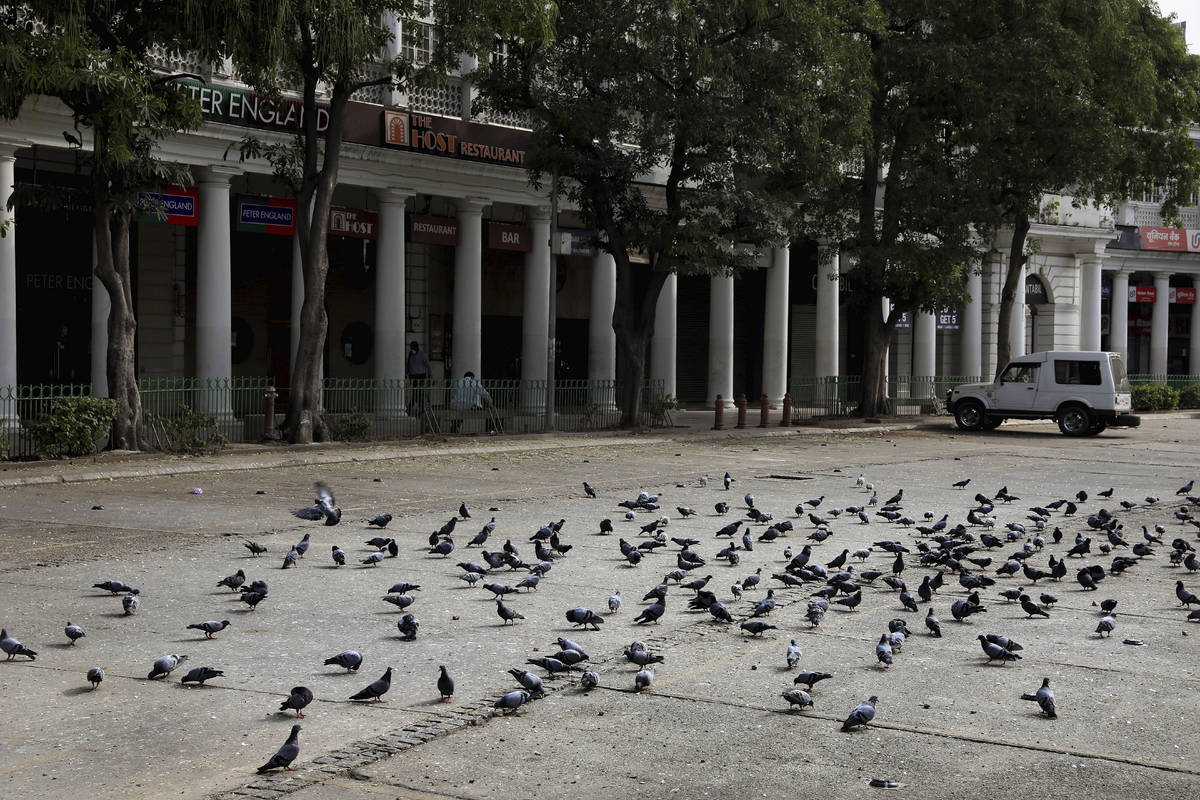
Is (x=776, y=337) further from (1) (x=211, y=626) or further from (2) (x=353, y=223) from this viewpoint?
(1) (x=211, y=626)

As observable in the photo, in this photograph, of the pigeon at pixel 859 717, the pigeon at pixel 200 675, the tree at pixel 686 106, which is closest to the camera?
the pigeon at pixel 859 717

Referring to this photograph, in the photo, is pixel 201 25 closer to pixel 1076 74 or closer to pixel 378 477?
pixel 378 477

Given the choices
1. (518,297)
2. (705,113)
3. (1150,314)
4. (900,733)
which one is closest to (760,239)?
(705,113)

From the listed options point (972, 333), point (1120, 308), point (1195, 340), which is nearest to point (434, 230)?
point (972, 333)

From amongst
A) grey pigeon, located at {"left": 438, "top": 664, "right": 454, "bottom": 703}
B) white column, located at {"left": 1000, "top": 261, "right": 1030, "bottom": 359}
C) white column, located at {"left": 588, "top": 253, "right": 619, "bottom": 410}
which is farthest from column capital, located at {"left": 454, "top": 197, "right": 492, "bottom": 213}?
grey pigeon, located at {"left": 438, "top": 664, "right": 454, "bottom": 703}

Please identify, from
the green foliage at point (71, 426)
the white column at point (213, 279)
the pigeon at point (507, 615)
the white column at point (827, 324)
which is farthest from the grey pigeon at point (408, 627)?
the white column at point (827, 324)

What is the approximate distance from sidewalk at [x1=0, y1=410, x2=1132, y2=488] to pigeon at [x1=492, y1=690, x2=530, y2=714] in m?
12.5

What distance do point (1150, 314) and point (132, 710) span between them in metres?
60.0

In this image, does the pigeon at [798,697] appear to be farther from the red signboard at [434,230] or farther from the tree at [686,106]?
the red signboard at [434,230]

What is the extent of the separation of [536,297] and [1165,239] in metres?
34.1

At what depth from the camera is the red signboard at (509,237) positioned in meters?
32.2

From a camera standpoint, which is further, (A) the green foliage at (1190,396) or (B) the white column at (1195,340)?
(B) the white column at (1195,340)

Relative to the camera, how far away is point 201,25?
711 inches

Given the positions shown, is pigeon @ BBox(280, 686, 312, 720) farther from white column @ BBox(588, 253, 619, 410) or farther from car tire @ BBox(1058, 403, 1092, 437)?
white column @ BBox(588, 253, 619, 410)
